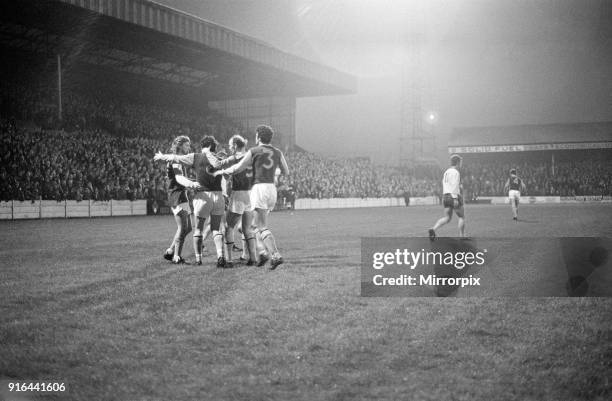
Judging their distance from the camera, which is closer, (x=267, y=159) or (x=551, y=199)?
(x=267, y=159)

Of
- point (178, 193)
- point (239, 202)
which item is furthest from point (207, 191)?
point (178, 193)

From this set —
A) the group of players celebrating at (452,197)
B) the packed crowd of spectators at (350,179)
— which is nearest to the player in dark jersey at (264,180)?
the group of players celebrating at (452,197)

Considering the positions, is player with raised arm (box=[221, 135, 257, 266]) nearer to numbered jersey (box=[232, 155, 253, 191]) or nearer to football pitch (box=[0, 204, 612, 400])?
numbered jersey (box=[232, 155, 253, 191])

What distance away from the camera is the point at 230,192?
10070mm

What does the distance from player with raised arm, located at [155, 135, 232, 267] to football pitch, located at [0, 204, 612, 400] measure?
4.41ft

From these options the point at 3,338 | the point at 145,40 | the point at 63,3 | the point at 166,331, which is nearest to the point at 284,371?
the point at 166,331

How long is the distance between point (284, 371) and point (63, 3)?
32109mm

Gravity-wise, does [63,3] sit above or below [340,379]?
above

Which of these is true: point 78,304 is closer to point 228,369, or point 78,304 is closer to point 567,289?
point 228,369

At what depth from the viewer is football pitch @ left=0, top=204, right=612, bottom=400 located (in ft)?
12.3

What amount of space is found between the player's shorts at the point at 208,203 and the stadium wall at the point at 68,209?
19844 mm

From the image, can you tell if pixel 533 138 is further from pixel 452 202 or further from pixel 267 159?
pixel 267 159

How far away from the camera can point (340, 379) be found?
3893mm

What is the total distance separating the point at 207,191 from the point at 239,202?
2.09 feet
